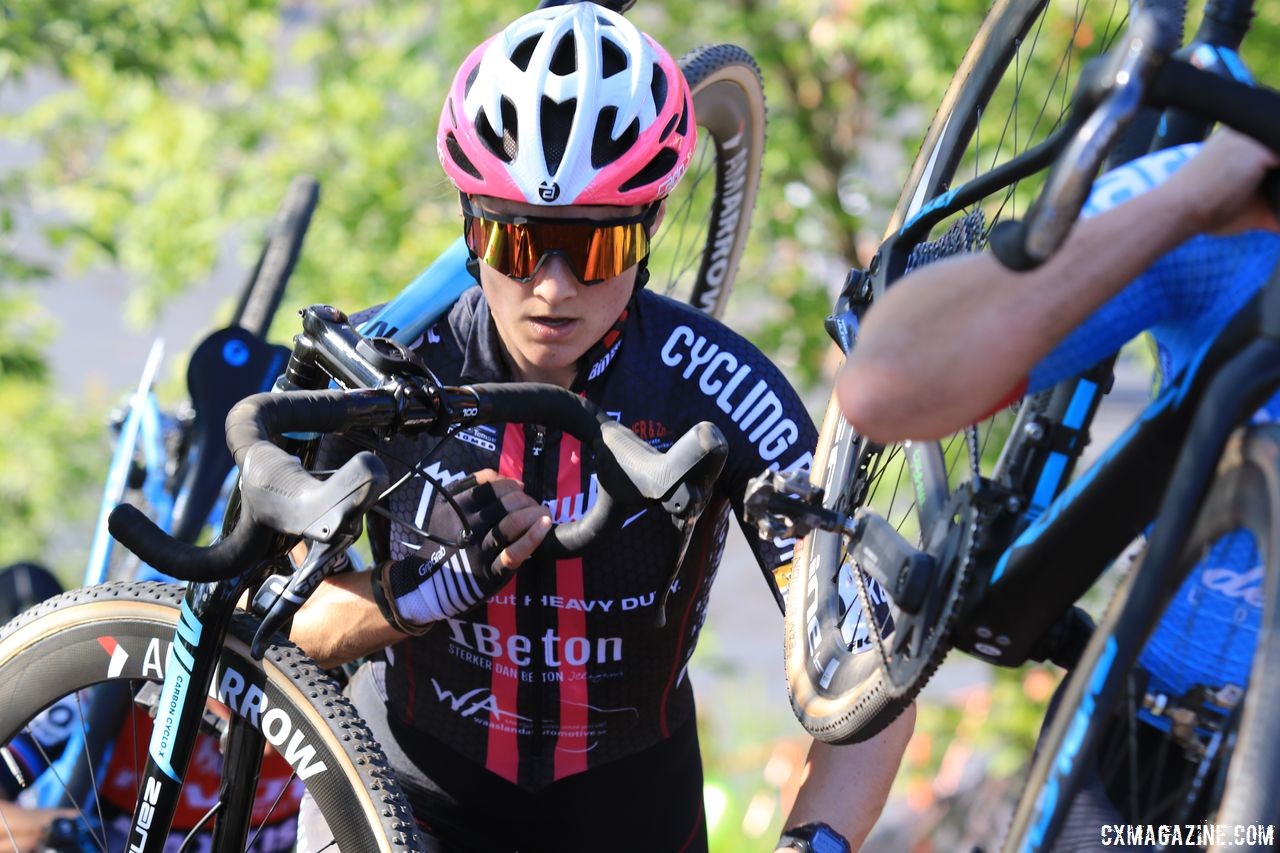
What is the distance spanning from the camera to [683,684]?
11.3 feet

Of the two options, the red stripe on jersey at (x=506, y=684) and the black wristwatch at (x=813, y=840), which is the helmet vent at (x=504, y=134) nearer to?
the red stripe on jersey at (x=506, y=684)

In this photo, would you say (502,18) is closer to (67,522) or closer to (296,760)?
(67,522)

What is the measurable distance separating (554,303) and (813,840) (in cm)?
112

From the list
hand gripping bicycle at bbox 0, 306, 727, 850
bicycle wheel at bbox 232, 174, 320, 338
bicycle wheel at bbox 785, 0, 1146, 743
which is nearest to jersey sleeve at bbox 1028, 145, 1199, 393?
bicycle wheel at bbox 785, 0, 1146, 743

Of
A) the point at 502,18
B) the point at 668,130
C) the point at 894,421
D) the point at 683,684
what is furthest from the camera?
the point at 502,18

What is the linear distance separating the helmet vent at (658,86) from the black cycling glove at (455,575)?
0.90 meters

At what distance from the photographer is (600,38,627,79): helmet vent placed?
3096mm

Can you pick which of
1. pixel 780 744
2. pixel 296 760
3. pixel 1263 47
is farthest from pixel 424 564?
pixel 780 744

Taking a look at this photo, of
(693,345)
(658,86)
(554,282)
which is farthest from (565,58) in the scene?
(693,345)

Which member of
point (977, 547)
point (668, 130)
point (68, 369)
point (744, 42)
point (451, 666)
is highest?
point (68, 369)

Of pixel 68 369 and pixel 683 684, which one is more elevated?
pixel 68 369

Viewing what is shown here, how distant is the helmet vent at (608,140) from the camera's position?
9.64 ft

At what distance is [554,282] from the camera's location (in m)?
2.88

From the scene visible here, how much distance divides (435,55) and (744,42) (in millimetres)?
2147
